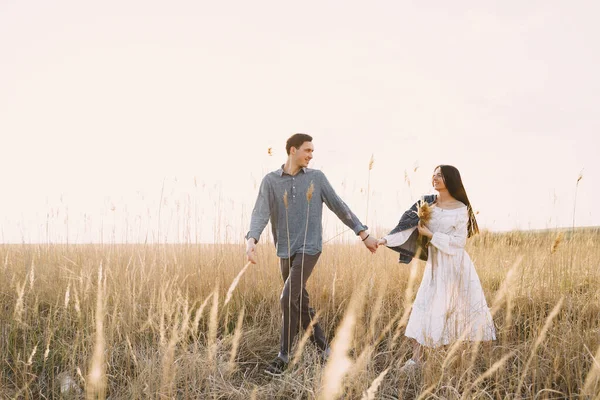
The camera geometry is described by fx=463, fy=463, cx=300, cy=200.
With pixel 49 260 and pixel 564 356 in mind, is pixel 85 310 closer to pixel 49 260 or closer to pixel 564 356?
pixel 49 260

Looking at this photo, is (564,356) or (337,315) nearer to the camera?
(564,356)

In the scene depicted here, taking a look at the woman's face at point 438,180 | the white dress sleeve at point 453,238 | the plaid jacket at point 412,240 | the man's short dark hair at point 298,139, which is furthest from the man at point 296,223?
the woman's face at point 438,180

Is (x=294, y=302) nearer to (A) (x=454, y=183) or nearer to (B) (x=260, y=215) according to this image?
(B) (x=260, y=215)

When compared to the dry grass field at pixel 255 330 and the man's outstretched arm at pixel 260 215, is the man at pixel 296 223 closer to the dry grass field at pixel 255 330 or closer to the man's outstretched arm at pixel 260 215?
the man's outstretched arm at pixel 260 215

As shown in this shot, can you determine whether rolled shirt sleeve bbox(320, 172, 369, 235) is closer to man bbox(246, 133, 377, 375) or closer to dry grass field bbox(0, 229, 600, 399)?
man bbox(246, 133, 377, 375)

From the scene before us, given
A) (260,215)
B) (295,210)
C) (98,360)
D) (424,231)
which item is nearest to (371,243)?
(424,231)

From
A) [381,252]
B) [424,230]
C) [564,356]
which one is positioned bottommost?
[564,356]

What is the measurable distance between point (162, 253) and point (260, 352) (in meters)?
1.72

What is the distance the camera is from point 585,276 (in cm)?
461

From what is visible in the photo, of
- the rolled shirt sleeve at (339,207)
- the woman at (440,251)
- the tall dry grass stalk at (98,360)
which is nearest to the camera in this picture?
the tall dry grass stalk at (98,360)

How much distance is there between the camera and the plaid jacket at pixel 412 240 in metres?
3.40

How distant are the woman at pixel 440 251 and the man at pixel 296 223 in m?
0.37

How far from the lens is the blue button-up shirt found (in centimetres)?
316

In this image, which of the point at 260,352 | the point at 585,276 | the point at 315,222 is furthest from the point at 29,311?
the point at 585,276
